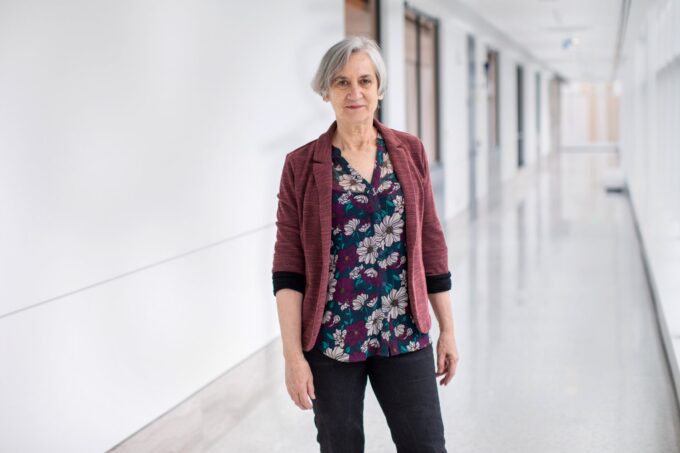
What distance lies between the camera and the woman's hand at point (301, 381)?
2.25m

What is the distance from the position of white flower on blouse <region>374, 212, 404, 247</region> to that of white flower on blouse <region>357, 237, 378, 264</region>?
0.06 feet

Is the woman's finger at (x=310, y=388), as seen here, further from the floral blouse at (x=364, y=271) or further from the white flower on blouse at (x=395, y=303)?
the white flower on blouse at (x=395, y=303)

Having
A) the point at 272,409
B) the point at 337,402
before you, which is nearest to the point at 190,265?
the point at 272,409

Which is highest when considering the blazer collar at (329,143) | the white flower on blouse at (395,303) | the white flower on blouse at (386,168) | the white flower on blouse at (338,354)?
the blazer collar at (329,143)

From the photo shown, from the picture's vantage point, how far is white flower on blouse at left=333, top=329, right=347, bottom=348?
225 cm

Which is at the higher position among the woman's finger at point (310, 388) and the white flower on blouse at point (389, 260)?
the white flower on blouse at point (389, 260)

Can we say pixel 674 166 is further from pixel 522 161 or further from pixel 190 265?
pixel 522 161

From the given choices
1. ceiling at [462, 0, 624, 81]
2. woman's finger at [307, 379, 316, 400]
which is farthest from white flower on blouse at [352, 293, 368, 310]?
ceiling at [462, 0, 624, 81]

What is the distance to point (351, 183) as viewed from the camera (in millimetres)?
2266

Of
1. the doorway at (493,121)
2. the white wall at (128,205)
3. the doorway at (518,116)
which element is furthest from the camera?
the doorway at (518,116)

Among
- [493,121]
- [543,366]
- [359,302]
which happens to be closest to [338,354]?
[359,302]

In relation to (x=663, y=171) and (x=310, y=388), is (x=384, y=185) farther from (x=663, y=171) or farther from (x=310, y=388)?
(x=663, y=171)

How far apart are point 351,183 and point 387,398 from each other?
61 cm

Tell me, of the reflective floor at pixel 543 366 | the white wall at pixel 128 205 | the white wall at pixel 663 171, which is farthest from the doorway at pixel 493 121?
the white wall at pixel 128 205
